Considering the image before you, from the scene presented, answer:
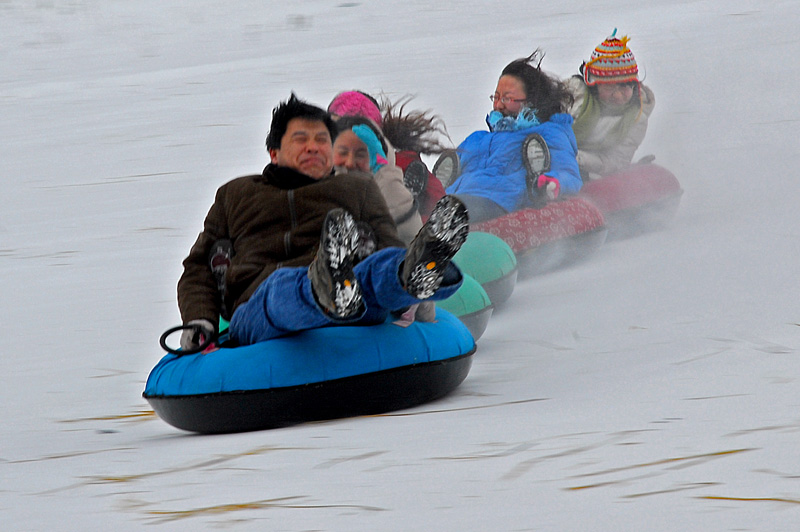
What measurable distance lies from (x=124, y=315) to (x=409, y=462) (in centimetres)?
321

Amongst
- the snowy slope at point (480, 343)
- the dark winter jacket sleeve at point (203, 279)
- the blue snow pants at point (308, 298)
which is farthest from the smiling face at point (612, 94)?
the blue snow pants at point (308, 298)

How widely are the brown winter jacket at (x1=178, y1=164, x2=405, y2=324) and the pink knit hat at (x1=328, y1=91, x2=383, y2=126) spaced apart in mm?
1172

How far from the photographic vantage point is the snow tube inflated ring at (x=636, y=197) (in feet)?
22.4

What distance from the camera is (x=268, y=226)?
347 cm

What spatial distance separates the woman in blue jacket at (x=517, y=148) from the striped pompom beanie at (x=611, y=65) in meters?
0.96

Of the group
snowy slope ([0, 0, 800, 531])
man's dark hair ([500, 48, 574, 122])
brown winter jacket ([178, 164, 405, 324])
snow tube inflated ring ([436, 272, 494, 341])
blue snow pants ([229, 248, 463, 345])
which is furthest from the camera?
man's dark hair ([500, 48, 574, 122])

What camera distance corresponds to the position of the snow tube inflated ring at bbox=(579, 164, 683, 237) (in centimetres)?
684

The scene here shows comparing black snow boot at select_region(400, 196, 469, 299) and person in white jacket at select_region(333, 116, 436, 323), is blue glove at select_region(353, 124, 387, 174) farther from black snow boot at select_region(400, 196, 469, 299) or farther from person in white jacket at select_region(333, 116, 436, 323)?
black snow boot at select_region(400, 196, 469, 299)

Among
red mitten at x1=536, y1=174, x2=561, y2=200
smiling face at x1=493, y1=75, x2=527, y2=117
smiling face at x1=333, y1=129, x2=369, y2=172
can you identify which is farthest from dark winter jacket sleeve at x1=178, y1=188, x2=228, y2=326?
smiling face at x1=493, y1=75, x2=527, y2=117

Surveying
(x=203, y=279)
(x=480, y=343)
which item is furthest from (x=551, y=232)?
(x=203, y=279)

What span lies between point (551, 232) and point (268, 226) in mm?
2870

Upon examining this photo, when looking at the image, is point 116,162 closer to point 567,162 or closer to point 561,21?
point 567,162

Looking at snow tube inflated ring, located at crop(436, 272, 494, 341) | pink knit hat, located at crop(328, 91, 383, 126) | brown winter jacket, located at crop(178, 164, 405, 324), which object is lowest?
snow tube inflated ring, located at crop(436, 272, 494, 341)

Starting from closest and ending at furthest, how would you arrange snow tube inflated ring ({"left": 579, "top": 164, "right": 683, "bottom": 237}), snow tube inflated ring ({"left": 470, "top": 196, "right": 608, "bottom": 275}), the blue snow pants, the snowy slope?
1. the snowy slope
2. the blue snow pants
3. snow tube inflated ring ({"left": 470, "top": 196, "right": 608, "bottom": 275})
4. snow tube inflated ring ({"left": 579, "top": 164, "right": 683, "bottom": 237})
